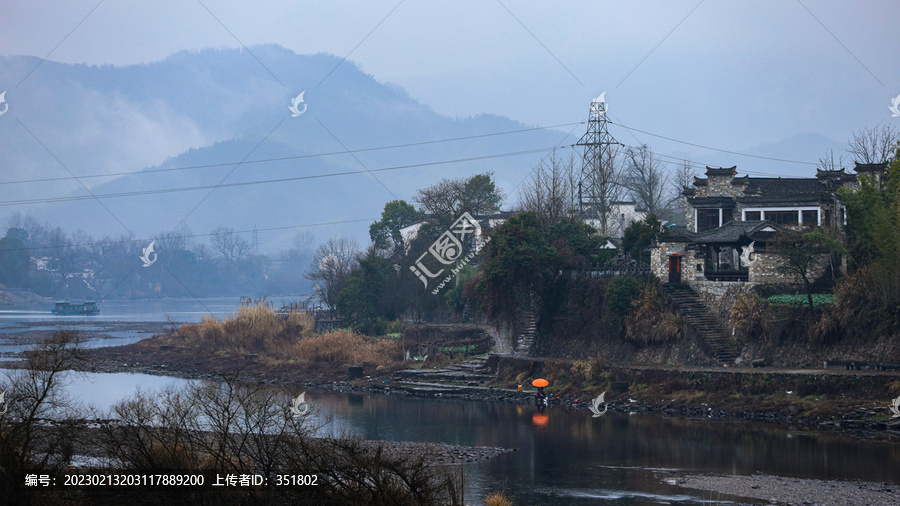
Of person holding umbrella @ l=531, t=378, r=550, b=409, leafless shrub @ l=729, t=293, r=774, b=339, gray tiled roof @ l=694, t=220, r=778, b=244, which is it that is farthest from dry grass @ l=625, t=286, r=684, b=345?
person holding umbrella @ l=531, t=378, r=550, b=409

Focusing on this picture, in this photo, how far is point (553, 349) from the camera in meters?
46.2

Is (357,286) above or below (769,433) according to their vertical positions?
above

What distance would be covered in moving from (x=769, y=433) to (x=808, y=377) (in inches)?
165

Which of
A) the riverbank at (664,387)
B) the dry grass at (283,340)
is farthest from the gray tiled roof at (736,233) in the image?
the dry grass at (283,340)

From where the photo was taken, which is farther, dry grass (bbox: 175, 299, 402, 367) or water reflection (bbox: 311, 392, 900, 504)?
dry grass (bbox: 175, 299, 402, 367)

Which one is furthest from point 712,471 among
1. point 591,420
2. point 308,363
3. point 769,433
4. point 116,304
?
point 116,304

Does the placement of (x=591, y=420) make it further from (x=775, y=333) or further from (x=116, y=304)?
(x=116, y=304)

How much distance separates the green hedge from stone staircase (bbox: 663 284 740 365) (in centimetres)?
287

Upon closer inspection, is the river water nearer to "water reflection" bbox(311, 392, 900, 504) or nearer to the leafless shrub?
"water reflection" bbox(311, 392, 900, 504)

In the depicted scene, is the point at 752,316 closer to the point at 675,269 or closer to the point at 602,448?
the point at 675,269

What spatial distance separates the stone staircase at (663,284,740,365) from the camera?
1521 inches

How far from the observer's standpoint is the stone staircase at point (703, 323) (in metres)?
38.6

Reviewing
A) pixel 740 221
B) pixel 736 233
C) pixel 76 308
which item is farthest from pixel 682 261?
pixel 76 308

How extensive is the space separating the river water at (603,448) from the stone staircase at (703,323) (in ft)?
16.7
